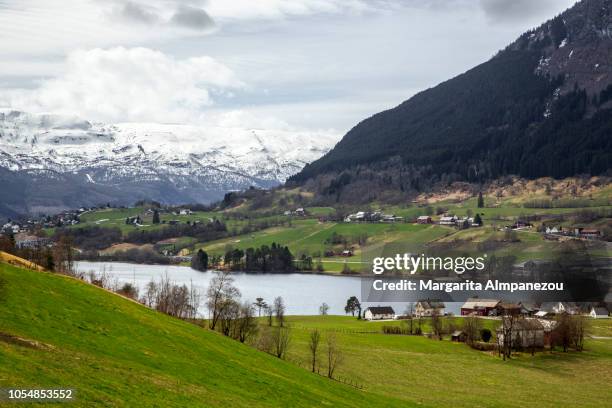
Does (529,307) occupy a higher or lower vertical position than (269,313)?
higher

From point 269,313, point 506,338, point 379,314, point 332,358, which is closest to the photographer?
point 332,358

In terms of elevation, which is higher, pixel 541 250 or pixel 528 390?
pixel 541 250

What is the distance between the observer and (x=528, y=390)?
202 ft

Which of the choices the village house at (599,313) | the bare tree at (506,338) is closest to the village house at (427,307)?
the bare tree at (506,338)

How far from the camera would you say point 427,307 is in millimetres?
109625

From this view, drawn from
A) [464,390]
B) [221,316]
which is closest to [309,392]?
[464,390]

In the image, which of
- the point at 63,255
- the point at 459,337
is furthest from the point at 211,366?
the point at 63,255

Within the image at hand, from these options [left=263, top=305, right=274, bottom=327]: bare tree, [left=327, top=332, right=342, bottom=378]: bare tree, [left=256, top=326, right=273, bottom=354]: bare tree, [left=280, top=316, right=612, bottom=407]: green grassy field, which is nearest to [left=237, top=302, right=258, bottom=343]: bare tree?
[left=256, top=326, right=273, bottom=354]: bare tree

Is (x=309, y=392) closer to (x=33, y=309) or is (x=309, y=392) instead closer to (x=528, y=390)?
(x=33, y=309)

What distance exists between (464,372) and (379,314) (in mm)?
48743

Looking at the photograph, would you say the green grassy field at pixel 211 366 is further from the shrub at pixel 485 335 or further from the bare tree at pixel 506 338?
the shrub at pixel 485 335

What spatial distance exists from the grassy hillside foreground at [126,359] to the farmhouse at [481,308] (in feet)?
203

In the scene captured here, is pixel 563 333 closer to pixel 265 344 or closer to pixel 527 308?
pixel 527 308

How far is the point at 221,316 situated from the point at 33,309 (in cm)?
3322
